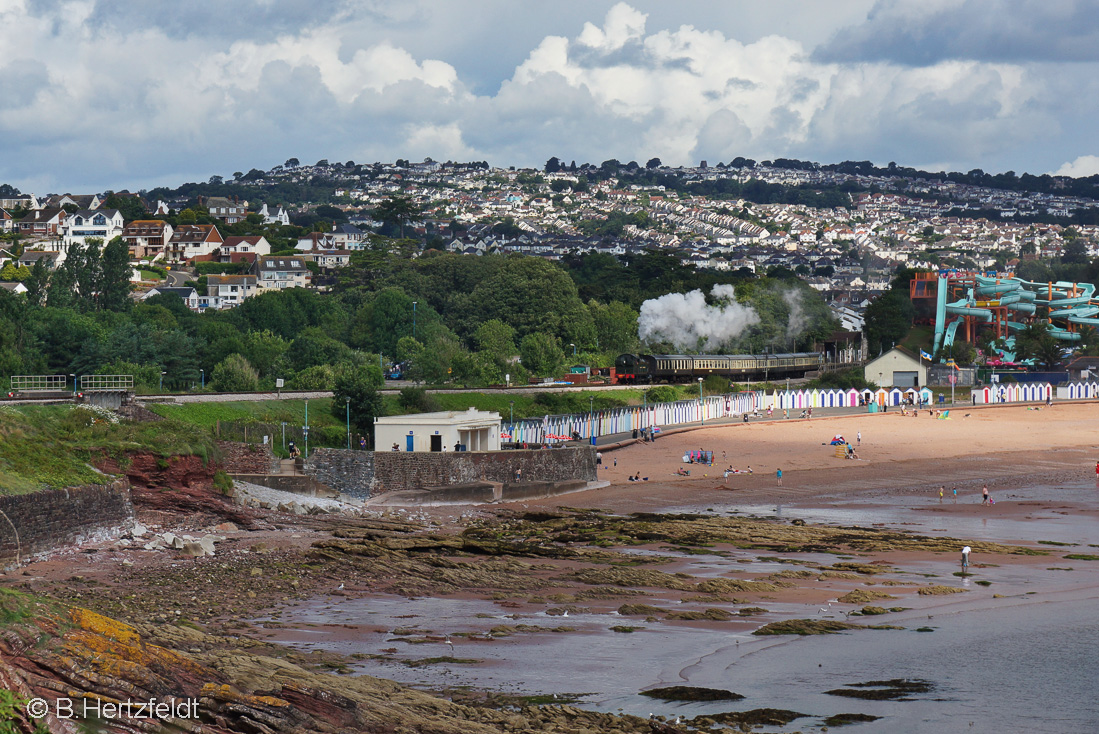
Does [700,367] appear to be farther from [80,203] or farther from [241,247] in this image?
[80,203]

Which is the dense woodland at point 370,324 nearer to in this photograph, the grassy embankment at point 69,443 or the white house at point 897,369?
the white house at point 897,369

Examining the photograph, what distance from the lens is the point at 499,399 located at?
59.2 metres

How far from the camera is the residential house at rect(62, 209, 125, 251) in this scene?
13600 centimetres

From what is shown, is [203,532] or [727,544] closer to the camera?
[203,532]

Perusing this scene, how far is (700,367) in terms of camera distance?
75250 mm

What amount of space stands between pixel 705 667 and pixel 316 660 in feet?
19.1

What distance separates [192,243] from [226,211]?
112ft

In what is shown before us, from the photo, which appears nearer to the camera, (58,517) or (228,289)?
(58,517)

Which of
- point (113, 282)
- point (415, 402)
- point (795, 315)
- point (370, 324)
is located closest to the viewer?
point (415, 402)

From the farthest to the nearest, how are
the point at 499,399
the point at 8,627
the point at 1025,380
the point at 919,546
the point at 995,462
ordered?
the point at 1025,380, the point at 499,399, the point at 995,462, the point at 919,546, the point at 8,627

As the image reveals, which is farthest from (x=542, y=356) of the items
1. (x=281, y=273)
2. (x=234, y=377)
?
(x=281, y=273)

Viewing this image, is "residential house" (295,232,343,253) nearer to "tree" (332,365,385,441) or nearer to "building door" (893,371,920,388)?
"building door" (893,371,920,388)

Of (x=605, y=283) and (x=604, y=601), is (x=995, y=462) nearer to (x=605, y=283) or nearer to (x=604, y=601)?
(x=604, y=601)

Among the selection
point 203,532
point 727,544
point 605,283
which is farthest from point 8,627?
point 605,283
